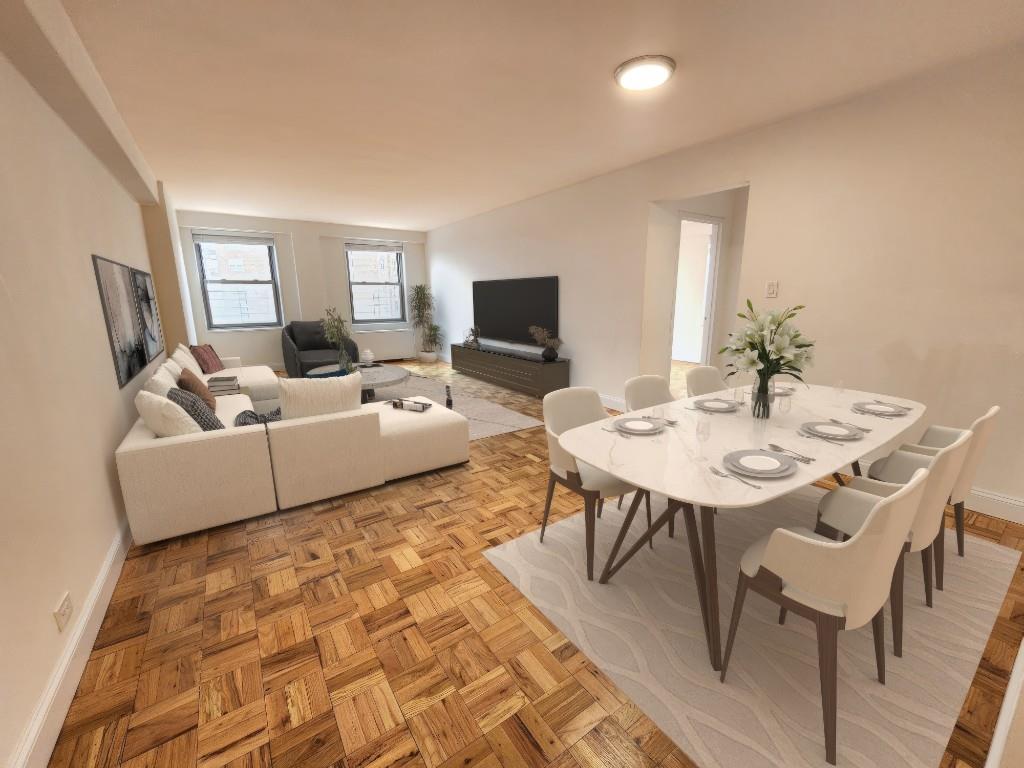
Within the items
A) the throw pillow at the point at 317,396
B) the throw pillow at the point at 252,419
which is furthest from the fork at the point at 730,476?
the throw pillow at the point at 252,419

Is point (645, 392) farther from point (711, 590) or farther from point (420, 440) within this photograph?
point (420, 440)

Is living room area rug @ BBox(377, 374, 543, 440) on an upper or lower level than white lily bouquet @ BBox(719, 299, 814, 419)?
lower

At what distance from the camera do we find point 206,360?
4789 mm

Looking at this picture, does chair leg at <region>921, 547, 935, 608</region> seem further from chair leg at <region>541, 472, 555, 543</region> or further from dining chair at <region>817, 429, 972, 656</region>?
chair leg at <region>541, 472, 555, 543</region>

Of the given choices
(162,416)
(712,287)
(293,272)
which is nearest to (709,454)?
(162,416)

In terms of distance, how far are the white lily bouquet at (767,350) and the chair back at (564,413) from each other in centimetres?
74

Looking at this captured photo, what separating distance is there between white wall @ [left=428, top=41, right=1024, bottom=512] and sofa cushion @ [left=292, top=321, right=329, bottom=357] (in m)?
5.34

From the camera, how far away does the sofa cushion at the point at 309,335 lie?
21.2 ft

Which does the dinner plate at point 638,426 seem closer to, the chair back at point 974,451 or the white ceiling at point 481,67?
the chair back at point 974,451

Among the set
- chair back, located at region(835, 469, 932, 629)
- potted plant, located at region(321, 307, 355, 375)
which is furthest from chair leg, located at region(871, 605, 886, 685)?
potted plant, located at region(321, 307, 355, 375)

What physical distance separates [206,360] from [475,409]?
320 centimetres

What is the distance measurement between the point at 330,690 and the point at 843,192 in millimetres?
3908

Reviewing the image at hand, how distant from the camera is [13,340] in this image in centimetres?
141

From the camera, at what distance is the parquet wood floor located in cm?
123
